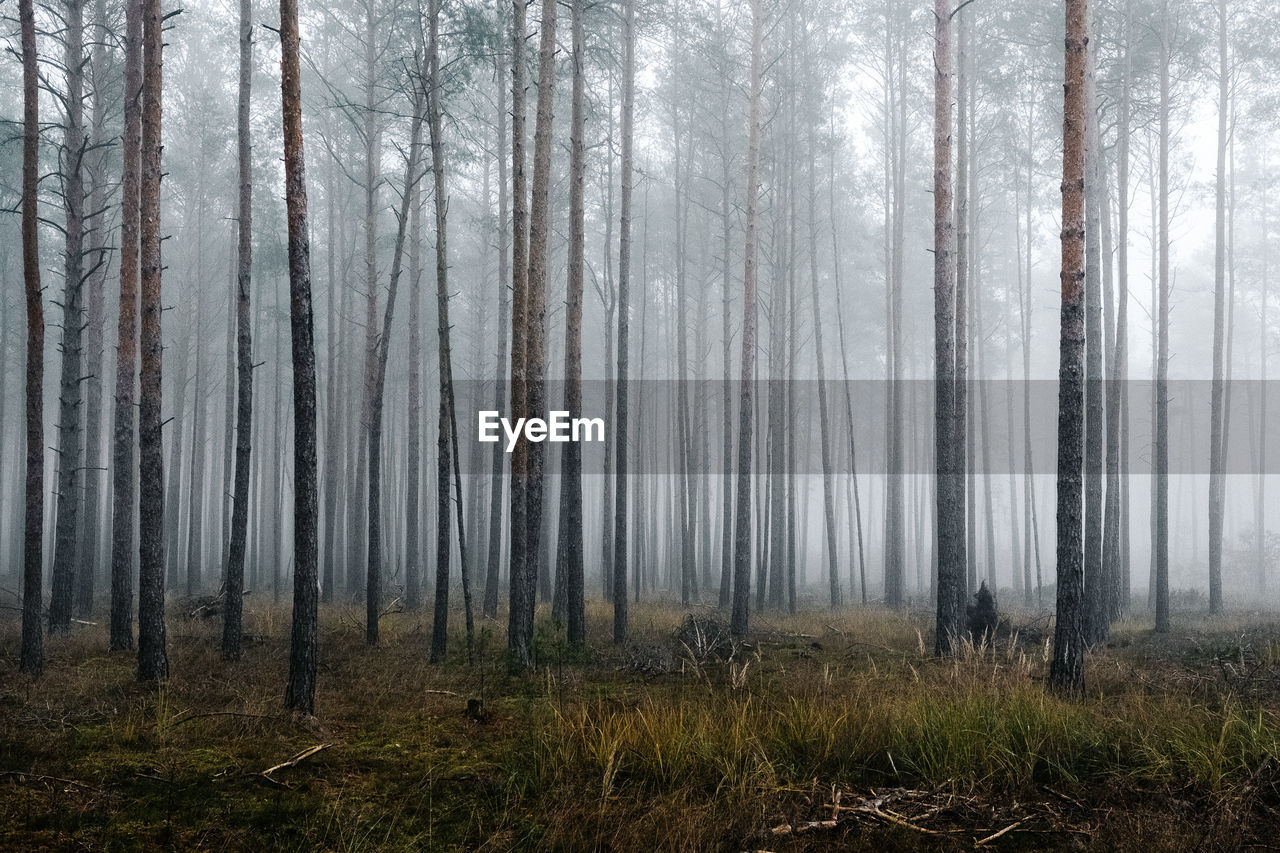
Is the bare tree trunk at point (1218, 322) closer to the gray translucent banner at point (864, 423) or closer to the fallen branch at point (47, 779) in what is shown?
A: the gray translucent banner at point (864, 423)

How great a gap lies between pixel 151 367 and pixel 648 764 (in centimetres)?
643

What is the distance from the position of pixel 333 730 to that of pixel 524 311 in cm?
524

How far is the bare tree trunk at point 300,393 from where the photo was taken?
21.3 ft

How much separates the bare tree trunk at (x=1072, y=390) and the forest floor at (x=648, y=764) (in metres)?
0.42

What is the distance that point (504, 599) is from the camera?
19453 mm

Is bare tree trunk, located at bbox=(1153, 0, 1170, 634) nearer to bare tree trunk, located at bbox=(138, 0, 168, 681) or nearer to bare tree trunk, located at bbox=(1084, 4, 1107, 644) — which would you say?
bare tree trunk, located at bbox=(1084, 4, 1107, 644)

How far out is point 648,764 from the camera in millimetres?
5184

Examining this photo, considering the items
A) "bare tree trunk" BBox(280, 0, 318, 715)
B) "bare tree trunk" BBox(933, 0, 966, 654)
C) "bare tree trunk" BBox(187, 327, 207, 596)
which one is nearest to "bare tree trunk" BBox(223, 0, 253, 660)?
"bare tree trunk" BBox(280, 0, 318, 715)

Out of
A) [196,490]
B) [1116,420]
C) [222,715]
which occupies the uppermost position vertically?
[1116,420]

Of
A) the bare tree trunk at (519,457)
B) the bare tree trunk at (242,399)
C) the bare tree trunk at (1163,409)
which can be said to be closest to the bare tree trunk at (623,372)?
the bare tree trunk at (519,457)

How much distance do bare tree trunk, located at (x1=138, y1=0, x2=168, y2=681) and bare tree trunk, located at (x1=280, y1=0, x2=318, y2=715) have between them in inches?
90.5

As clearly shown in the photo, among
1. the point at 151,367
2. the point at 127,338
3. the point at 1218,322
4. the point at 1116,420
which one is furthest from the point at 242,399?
the point at 1218,322

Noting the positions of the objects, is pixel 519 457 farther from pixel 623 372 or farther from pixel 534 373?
pixel 623 372

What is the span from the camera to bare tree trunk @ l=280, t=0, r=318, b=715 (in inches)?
256
